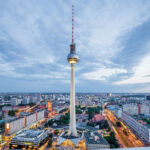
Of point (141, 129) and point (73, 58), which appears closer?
point (73, 58)

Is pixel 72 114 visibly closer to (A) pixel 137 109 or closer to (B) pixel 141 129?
(B) pixel 141 129

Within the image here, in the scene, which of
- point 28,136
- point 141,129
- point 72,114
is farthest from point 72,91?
point 141,129

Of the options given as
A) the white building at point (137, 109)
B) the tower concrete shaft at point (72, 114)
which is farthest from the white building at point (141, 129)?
the white building at point (137, 109)

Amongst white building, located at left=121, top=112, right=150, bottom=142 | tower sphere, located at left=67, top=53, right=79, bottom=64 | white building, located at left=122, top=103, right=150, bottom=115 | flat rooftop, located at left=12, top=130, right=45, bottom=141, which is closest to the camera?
flat rooftop, located at left=12, top=130, right=45, bottom=141

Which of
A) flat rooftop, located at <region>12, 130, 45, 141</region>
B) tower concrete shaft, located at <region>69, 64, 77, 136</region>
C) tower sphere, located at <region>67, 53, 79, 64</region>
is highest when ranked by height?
tower sphere, located at <region>67, 53, 79, 64</region>

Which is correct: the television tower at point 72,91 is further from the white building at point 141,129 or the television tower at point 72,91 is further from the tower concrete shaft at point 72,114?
the white building at point 141,129

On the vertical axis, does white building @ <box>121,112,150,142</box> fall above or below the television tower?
below

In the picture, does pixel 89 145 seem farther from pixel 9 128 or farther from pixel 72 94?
pixel 9 128

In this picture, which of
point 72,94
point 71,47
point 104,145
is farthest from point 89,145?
point 71,47

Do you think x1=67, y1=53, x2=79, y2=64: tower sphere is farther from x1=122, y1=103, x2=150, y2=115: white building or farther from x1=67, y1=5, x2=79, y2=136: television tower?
x1=122, y1=103, x2=150, y2=115: white building

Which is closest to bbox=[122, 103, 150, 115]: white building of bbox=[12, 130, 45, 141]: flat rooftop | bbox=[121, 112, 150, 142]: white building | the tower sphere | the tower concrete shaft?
bbox=[121, 112, 150, 142]: white building

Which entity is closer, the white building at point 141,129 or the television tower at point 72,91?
the white building at point 141,129
